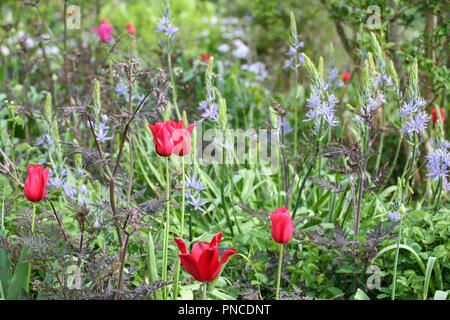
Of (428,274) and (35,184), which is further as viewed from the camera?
(428,274)

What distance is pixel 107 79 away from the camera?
3.59 metres

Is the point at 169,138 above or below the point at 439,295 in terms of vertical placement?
above

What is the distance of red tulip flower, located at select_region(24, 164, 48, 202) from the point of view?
1.71 m

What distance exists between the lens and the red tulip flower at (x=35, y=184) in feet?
5.62

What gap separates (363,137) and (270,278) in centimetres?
74

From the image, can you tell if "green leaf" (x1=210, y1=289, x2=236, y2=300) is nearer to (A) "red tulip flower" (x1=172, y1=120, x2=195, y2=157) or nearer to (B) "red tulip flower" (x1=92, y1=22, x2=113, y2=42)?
(A) "red tulip flower" (x1=172, y1=120, x2=195, y2=157)

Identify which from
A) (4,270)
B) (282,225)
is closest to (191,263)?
(282,225)

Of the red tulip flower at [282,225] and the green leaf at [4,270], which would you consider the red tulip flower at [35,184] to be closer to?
the green leaf at [4,270]

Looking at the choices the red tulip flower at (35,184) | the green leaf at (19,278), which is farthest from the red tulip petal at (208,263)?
the green leaf at (19,278)

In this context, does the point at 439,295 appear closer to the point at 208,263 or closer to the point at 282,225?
the point at 282,225

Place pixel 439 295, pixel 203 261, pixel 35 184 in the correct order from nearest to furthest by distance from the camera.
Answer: pixel 203 261 → pixel 35 184 → pixel 439 295

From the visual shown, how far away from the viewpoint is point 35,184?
1720 millimetres

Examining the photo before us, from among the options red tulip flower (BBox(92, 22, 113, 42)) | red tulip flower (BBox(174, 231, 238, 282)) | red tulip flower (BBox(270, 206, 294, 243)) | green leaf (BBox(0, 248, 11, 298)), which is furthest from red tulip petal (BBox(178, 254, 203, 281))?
red tulip flower (BBox(92, 22, 113, 42))
